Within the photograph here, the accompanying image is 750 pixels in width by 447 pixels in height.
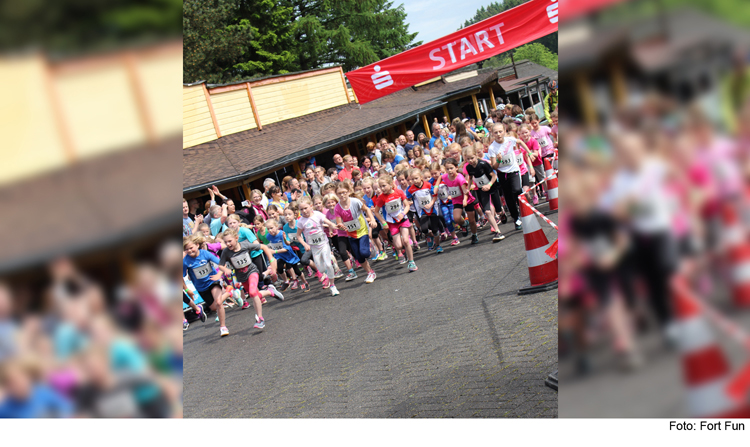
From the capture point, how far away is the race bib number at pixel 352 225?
1023cm

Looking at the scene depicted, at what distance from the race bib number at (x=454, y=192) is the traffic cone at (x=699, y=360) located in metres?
10.1

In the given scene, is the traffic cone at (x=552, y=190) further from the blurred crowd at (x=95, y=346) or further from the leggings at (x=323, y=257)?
the blurred crowd at (x=95, y=346)

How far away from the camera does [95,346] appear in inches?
27.4

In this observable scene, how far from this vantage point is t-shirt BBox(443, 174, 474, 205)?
10789 mm

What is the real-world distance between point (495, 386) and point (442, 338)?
5.16 ft

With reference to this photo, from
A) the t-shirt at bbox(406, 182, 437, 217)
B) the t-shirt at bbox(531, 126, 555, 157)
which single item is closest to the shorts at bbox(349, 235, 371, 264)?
the t-shirt at bbox(406, 182, 437, 217)

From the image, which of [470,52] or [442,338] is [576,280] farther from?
[470,52]

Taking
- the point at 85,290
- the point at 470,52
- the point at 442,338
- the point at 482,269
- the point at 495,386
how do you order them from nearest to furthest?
1. the point at 85,290
2. the point at 495,386
3. the point at 442,338
4. the point at 470,52
5. the point at 482,269

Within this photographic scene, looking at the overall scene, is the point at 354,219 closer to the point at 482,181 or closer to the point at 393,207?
the point at 393,207

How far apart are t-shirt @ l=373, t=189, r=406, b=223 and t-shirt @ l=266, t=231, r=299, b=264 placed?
2175mm

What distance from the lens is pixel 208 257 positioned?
898 cm

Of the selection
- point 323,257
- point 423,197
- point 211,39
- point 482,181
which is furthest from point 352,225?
point 211,39

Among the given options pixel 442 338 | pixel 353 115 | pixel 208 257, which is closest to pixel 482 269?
pixel 442 338

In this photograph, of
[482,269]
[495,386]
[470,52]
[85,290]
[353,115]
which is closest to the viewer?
[85,290]
